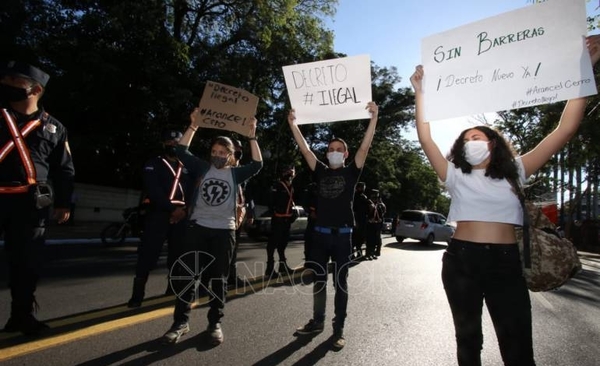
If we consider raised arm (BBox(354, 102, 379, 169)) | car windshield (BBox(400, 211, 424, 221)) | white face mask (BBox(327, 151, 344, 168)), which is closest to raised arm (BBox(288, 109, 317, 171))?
white face mask (BBox(327, 151, 344, 168))

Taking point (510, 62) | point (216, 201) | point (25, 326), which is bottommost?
point (25, 326)

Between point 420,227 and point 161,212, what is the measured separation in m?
16.2

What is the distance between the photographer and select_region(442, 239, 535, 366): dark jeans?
2195 mm

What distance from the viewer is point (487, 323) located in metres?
4.82

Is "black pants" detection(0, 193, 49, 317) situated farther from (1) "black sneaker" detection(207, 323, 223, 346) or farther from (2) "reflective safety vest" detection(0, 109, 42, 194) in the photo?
(1) "black sneaker" detection(207, 323, 223, 346)

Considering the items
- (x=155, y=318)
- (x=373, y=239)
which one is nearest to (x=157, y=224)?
(x=155, y=318)

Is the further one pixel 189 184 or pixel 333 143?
pixel 189 184

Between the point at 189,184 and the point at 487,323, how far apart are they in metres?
3.73

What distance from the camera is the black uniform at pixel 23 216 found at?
324cm

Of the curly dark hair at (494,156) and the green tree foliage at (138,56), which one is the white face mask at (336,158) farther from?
the green tree foliage at (138,56)

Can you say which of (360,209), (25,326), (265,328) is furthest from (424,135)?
(360,209)

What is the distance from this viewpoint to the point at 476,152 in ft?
8.36

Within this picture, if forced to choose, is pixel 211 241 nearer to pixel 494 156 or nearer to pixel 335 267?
pixel 335 267

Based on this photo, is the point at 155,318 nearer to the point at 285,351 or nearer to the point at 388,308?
the point at 285,351
